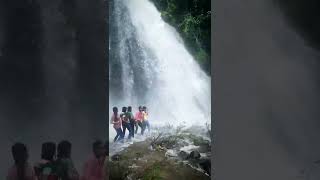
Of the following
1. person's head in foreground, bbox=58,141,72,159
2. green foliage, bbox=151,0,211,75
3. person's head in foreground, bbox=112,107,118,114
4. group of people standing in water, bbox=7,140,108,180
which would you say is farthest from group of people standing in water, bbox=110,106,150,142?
green foliage, bbox=151,0,211,75

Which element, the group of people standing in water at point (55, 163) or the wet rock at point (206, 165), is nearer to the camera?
the wet rock at point (206, 165)

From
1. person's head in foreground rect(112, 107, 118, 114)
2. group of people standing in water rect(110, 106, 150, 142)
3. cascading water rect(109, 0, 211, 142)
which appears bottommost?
group of people standing in water rect(110, 106, 150, 142)

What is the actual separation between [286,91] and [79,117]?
1.08m

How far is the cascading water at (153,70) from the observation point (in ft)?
7.48

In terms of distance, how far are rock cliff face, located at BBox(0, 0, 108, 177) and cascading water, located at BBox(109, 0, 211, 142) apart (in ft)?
0.25

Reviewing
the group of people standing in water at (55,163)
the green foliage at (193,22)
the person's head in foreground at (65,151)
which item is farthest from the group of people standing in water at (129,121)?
the green foliage at (193,22)

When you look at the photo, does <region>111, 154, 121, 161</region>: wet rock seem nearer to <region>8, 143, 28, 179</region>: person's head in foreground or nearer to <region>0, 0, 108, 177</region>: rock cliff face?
<region>0, 0, 108, 177</region>: rock cliff face

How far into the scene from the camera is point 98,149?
2.36 metres

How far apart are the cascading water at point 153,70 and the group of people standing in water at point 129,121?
0.03 meters

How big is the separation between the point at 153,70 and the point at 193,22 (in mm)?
323

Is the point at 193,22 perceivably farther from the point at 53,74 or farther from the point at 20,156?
the point at 20,156

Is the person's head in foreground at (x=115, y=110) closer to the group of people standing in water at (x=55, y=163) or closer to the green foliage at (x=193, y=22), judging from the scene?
the group of people standing in water at (x=55, y=163)

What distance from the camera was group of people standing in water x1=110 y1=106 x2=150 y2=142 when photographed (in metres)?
A: 2.33

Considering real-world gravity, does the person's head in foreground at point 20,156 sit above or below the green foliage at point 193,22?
below
